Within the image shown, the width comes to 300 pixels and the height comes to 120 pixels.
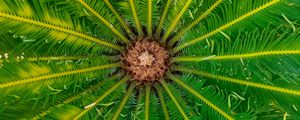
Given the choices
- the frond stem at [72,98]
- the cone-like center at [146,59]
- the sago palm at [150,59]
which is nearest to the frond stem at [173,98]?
the sago palm at [150,59]

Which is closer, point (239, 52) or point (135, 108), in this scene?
point (239, 52)

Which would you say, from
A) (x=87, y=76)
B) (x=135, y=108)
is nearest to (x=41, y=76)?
(x=87, y=76)

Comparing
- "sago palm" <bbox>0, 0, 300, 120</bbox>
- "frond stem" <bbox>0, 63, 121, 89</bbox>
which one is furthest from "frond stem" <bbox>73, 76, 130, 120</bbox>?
"frond stem" <bbox>0, 63, 121, 89</bbox>

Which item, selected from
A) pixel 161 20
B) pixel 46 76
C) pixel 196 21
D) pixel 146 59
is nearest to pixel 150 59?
pixel 146 59

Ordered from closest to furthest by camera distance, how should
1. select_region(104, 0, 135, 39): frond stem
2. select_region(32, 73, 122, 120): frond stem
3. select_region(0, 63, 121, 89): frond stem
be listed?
select_region(0, 63, 121, 89): frond stem
select_region(32, 73, 122, 120): frond stem
select_region(104, 0, 135, 39): frond stem

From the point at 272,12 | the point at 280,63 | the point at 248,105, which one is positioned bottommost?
the point at 248,105

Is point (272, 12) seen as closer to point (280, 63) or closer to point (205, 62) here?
point (280, 63)

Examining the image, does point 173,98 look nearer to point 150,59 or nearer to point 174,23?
point 150,59

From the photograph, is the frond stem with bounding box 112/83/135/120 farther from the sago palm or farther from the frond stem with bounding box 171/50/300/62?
the frond stem with bounding box 171/50/300/62

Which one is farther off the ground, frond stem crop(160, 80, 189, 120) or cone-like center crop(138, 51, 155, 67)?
cone-like center crop(138, 51, 155, 67)
